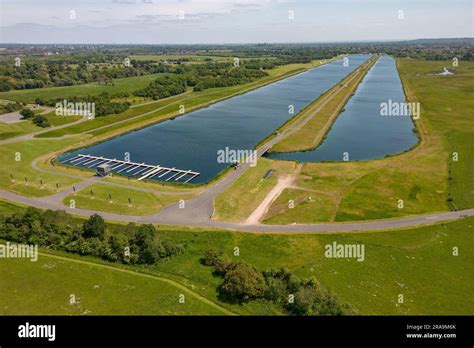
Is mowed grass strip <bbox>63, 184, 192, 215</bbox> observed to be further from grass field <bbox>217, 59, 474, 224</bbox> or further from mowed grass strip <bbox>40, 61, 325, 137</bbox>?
mowed grass strip <bbox>40, 61, 325, 137</bbox>

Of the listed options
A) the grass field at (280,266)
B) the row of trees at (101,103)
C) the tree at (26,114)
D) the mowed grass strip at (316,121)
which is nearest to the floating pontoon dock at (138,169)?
the grass field at (280,266)

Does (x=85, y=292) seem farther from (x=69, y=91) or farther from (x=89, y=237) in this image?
(x=69, y=91)

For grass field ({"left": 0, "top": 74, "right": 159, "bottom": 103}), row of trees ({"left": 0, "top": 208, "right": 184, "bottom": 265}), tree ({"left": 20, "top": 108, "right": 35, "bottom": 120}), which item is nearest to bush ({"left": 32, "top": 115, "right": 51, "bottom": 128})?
tree ({"left": 20, "top": 108, "right": 35, "bottom": 120})

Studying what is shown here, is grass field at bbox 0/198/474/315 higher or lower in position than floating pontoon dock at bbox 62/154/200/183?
lower

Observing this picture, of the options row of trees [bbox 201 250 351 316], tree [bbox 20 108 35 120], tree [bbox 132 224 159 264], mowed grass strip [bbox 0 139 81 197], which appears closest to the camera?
row of trees [bbox 201 250 351 316]

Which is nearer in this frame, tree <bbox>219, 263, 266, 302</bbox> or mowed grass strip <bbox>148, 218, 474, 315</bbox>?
tree <bbox>219, 263, 266, 302</bbox>
